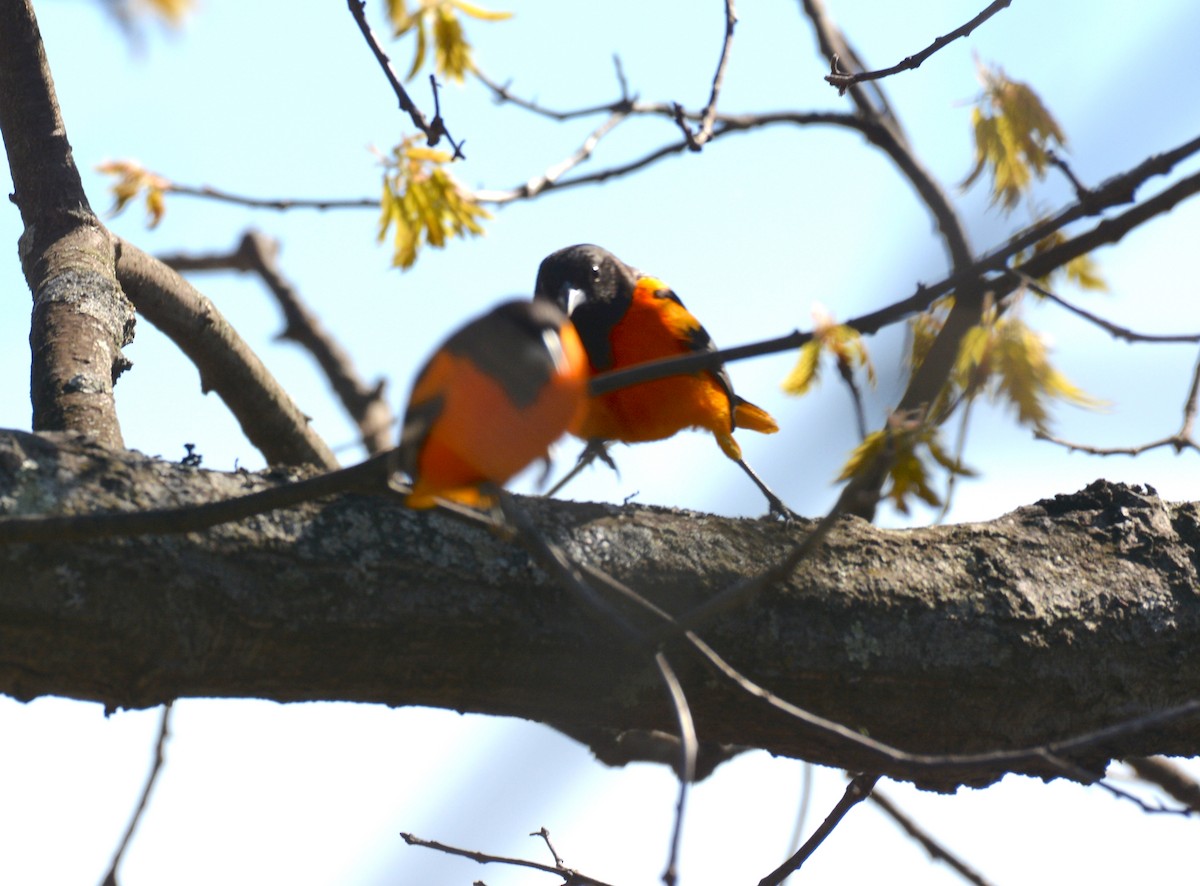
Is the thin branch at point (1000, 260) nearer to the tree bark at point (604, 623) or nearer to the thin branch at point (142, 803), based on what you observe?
the tree bark at point (604, 623)

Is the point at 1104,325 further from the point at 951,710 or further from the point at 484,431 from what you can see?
the point at 484,431

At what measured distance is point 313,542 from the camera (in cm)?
196

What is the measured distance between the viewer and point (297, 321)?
19.0 ft

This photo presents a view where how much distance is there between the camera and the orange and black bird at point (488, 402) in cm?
161

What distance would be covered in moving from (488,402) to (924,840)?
8.38 feet

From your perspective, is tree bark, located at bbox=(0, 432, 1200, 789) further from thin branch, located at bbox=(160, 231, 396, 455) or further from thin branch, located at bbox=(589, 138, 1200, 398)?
thin branch, located at bbox=(160, 231, 396, 455)

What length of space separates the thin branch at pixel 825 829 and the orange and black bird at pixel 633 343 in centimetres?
188

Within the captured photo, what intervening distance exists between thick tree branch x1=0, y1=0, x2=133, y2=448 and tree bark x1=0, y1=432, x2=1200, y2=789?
0.78 metres

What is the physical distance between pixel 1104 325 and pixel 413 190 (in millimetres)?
2329

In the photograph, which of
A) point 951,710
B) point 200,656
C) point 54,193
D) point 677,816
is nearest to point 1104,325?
point 951,710

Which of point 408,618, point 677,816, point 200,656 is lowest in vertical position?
point 677,816

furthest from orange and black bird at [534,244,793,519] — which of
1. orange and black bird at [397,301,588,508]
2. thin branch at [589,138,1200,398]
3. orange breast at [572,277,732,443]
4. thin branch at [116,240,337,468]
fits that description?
thin branch at [589,138,1200,398]

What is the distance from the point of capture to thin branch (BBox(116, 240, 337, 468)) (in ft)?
11.8

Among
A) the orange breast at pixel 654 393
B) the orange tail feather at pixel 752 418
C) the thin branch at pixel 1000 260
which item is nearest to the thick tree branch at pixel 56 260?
the thin branch at pixel 1000 260
